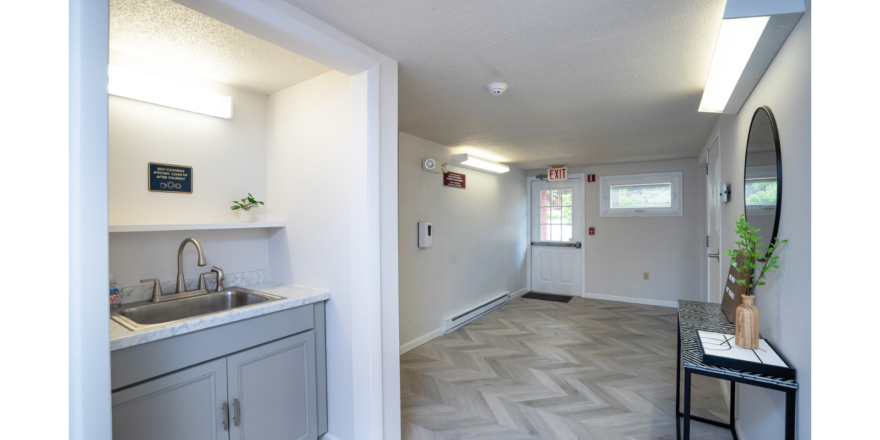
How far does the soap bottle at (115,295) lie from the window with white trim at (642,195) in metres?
6.03

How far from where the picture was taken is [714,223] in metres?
3.50

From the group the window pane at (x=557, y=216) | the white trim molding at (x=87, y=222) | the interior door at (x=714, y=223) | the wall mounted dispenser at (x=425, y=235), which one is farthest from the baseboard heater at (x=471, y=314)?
the white trim molding at (x=87, y=222)

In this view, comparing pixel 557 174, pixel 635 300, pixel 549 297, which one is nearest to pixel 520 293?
pixel 549 297

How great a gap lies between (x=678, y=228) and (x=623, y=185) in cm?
100

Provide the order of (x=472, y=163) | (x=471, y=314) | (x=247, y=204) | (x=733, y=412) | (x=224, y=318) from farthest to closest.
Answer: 1. (x=471, y=314)
2. (x=472, y=163)
3. (x=247, y=204)
4. (x=733, y=412)
5. (x=224, y=318)

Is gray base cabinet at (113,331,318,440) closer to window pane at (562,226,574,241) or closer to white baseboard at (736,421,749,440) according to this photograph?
white baseboard at (736,421,749,440)

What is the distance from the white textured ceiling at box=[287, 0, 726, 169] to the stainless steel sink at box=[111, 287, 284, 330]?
152 centimetres

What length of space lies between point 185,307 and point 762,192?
2.98 meters

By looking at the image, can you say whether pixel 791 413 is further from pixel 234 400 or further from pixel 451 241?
pixel 451 241

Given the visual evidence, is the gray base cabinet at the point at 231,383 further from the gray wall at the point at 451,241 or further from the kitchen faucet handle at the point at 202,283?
the gray wall at the point at 451,241

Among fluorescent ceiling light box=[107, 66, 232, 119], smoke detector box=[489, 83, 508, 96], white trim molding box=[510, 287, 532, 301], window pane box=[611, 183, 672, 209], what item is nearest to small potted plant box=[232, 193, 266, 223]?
fluorescent ceiling light box=[107, 66, 232, 119]

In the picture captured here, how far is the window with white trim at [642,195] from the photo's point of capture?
559cm
